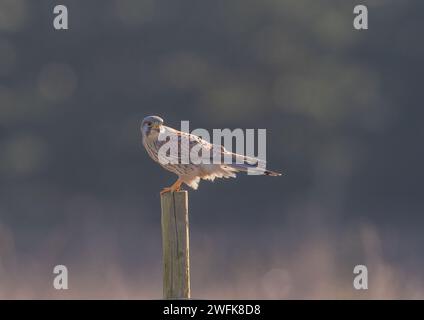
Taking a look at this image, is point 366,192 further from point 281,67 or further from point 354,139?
point 281,67

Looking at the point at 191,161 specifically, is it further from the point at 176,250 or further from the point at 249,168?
the point at 176,250

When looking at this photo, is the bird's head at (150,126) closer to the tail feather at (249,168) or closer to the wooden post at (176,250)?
the tail feather at (249,168)

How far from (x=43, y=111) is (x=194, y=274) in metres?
10.7

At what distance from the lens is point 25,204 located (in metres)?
20.1

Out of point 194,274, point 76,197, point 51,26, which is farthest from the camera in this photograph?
point 51,26

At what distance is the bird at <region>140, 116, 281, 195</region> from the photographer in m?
7.17

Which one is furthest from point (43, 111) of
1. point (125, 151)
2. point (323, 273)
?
point (323, 273)

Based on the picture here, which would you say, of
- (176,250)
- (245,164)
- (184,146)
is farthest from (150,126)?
(176,250)

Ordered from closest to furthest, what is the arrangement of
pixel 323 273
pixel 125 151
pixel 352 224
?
1. pixel 323 273
2. pixel 352 224
3. pixel 125 151

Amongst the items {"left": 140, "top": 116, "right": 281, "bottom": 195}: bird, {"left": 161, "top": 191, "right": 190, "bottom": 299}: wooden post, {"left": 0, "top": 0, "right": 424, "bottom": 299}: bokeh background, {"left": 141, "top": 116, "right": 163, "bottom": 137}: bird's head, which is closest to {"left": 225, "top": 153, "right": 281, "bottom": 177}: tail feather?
{"left": 140, "top": 116, "right": 281, "bottom": 195}: bird

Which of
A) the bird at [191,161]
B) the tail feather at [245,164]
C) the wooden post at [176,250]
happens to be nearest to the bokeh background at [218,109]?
the bird at [191,161]

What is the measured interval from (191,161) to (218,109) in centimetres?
1504

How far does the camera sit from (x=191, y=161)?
23.9ft

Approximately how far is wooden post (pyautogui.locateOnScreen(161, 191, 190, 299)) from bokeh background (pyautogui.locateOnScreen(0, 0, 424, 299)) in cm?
1032
